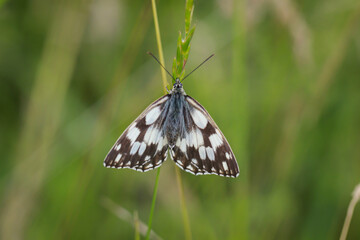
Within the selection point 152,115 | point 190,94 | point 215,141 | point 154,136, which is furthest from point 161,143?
point 190,94

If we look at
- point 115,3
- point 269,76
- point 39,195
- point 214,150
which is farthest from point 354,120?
point 39,195

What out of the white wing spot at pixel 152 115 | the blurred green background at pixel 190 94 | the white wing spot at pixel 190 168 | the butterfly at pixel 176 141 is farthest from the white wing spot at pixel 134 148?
the blurred green background at pixel 190 94

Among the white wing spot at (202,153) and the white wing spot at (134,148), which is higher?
the white wing spot at (202,153)

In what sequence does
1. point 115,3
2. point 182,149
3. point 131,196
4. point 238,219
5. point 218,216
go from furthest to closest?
1. point 115,3
2. point 131,196
3. point 218,216
4. point 238,219
5. point 182,149

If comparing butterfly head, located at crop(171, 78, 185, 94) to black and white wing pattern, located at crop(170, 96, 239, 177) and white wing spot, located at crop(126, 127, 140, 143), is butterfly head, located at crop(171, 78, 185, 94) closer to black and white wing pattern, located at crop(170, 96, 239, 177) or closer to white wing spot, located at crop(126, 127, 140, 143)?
black and white wing pattern, located at crop(170, 96, 239, 177)

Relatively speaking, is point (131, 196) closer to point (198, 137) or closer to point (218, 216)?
point (218, 216)

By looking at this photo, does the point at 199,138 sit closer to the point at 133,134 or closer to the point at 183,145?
the point at 183,145

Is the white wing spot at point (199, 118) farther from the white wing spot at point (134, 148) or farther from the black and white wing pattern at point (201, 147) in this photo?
the white wing spot at point (134, 148)
